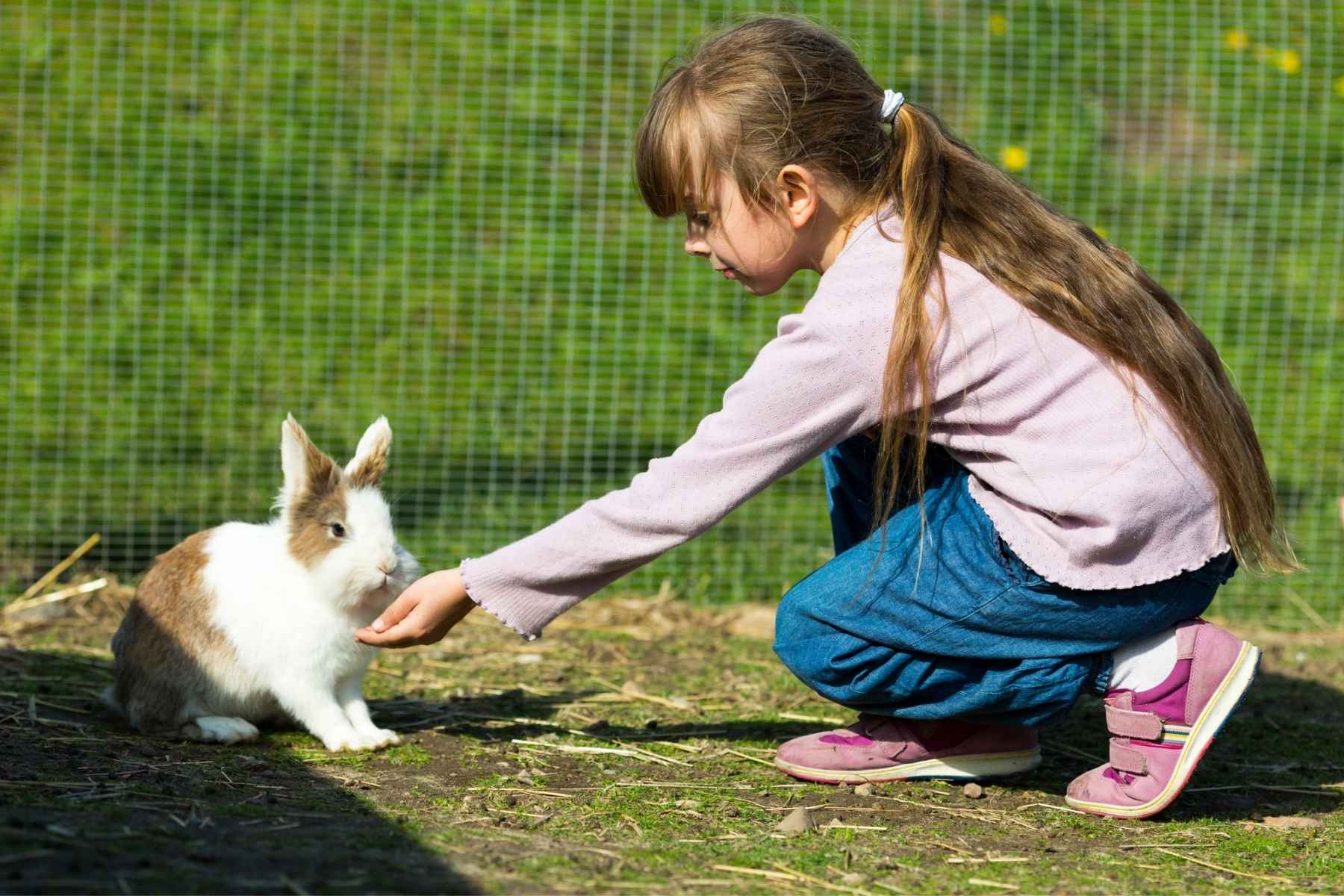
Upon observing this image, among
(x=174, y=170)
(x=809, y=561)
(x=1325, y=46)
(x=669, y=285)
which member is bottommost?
(x=809, y=561)

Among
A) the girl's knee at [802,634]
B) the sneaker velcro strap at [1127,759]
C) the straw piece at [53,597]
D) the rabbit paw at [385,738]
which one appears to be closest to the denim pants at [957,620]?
the girl's knee at [802,634]

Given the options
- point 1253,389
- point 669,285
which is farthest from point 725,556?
point 1253,389

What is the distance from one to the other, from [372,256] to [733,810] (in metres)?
3.02

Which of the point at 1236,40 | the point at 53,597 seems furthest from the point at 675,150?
the point at 1236,40

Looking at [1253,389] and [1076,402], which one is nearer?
[1076,402]

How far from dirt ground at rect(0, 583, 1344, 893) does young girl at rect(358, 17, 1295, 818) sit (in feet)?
0.74

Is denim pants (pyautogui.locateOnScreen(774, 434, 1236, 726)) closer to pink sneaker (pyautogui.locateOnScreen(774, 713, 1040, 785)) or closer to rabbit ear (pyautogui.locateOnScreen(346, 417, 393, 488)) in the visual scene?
pink sneaker (pyautogui.locateOnScreen(774, 713, 1040, 785))

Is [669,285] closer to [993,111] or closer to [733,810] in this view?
[993,111]

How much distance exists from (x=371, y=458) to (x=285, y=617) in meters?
0.35

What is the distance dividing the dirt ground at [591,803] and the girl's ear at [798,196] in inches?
41.3

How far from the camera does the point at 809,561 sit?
471 centimetres

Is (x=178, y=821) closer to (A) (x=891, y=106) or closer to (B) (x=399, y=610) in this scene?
(B) (x=399, y=610)

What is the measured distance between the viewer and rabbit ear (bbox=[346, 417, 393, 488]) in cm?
290

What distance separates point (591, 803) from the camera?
256 centimetres
